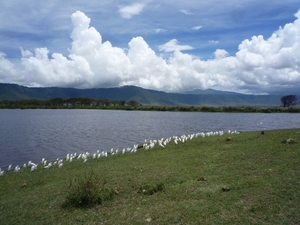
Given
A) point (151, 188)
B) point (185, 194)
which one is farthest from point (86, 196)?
point (185, 194)

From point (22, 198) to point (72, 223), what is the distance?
558 centimetres

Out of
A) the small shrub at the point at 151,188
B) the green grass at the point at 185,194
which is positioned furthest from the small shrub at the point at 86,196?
the small shrub at the point at 151,188

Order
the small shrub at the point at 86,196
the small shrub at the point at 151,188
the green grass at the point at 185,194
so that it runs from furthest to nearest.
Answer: the small shrub at the point at 151,188 → the small shrub at the point at 86,196 → the green grass at the point at 185,194

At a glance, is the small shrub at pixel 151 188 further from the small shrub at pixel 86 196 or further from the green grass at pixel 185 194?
the small shrub at pixel 86 196

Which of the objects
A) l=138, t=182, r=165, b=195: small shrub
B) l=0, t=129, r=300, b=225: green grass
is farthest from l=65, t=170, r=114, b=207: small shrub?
l=138, t=182, r=165, b=195: small shrub

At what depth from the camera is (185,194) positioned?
38.6 feet

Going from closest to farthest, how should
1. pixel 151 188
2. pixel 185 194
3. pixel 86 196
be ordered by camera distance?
pixel 86 196
pixel 185 194
pixel 151 188

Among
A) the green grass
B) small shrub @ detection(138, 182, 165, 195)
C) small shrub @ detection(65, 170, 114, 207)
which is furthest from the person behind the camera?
small shrub @ detection(138, 182, 165, 195)

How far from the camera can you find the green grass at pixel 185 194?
9617mm

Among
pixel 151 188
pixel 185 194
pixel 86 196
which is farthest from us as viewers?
pixel 151 188

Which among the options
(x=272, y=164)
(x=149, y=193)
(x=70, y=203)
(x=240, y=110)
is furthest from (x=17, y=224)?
(x=240, y=110)

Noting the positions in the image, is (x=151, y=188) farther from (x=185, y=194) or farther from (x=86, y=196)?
(x=86, y=196)

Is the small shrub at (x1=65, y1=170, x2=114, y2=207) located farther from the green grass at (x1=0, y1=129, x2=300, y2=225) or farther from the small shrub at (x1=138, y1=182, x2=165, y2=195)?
the small shrub at (x1=138, y1=182, x2=165, y2=195)

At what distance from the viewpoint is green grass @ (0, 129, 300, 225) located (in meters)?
9.62
